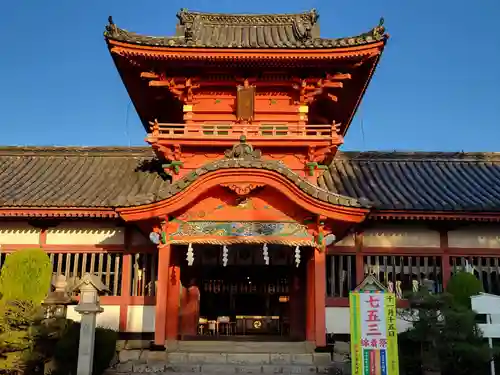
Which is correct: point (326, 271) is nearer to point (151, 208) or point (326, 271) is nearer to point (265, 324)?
point (265, 324)

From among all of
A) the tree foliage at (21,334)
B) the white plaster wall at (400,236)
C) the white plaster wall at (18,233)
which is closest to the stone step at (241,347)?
the tree foliage at (21,334)

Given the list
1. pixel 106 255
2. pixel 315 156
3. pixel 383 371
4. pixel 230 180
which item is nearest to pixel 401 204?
pixel 315 156

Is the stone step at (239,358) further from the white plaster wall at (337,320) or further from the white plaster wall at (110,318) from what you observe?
the white plaster wall at (110,318)

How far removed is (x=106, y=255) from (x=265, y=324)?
6.50 m

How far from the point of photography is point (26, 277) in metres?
14.9

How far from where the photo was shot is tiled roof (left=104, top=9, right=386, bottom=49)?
57.4ft

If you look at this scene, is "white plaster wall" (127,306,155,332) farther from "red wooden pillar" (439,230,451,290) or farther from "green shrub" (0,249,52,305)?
"red wooden pillar" (439,230,451,290)

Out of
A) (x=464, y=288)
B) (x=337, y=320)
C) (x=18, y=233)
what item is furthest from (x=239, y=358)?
(x=18, y=233)

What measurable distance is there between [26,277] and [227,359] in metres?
5.90

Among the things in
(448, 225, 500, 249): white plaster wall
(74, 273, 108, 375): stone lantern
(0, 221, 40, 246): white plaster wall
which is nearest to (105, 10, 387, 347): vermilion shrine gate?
(74, 273, 108, 375): stone lantern

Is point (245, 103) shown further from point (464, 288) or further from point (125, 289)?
point (464, 288)

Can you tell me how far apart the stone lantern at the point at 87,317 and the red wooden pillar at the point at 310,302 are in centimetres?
598

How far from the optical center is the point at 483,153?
68.6ft

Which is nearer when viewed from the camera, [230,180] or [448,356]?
[448,356]
